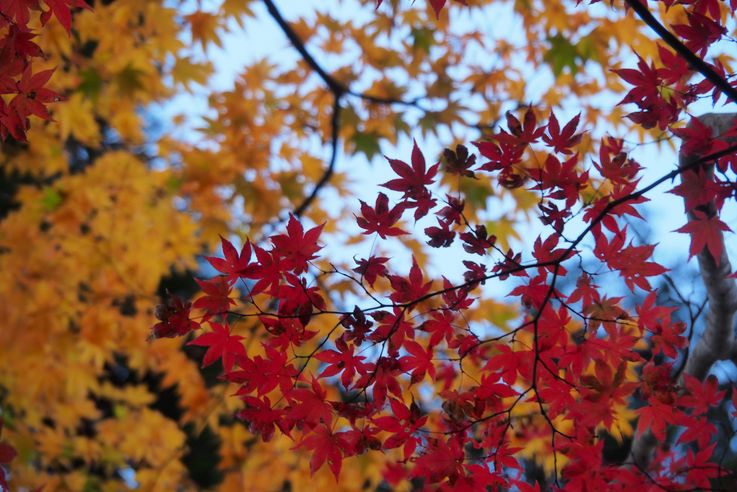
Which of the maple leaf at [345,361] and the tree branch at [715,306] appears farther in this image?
the tree branch at [715,306]

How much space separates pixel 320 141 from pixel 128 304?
181 centimetres

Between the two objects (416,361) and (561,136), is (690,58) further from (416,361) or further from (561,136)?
(416,361)

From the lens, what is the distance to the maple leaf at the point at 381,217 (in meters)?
1.17

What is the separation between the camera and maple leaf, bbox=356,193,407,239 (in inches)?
46.2

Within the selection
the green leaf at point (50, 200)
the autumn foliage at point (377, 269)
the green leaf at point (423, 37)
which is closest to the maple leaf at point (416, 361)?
the autumn foliage at point (377, 269)

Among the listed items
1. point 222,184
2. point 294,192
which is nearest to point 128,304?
point 222,184

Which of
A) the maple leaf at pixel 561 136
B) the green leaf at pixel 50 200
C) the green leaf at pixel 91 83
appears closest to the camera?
the maple leaf at pixel 561 136

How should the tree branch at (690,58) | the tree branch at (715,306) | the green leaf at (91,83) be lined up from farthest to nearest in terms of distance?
1. the green leaf at (91,83)
2. the tree branch at (715,306)
3. the tree branch at (690,58)

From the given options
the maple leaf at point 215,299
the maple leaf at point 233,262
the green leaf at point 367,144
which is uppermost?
Result: the green leaf at point 367,144

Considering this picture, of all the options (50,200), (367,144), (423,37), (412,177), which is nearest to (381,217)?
(412,177)

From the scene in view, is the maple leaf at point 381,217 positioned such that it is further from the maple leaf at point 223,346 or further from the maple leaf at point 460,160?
the maple leaf at point 223,346

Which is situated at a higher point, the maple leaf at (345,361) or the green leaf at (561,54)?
the green leaf at (561,54)

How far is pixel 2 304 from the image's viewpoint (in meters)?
3.41

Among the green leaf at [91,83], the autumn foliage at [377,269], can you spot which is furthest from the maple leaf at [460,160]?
the green leaf at [91,83]
